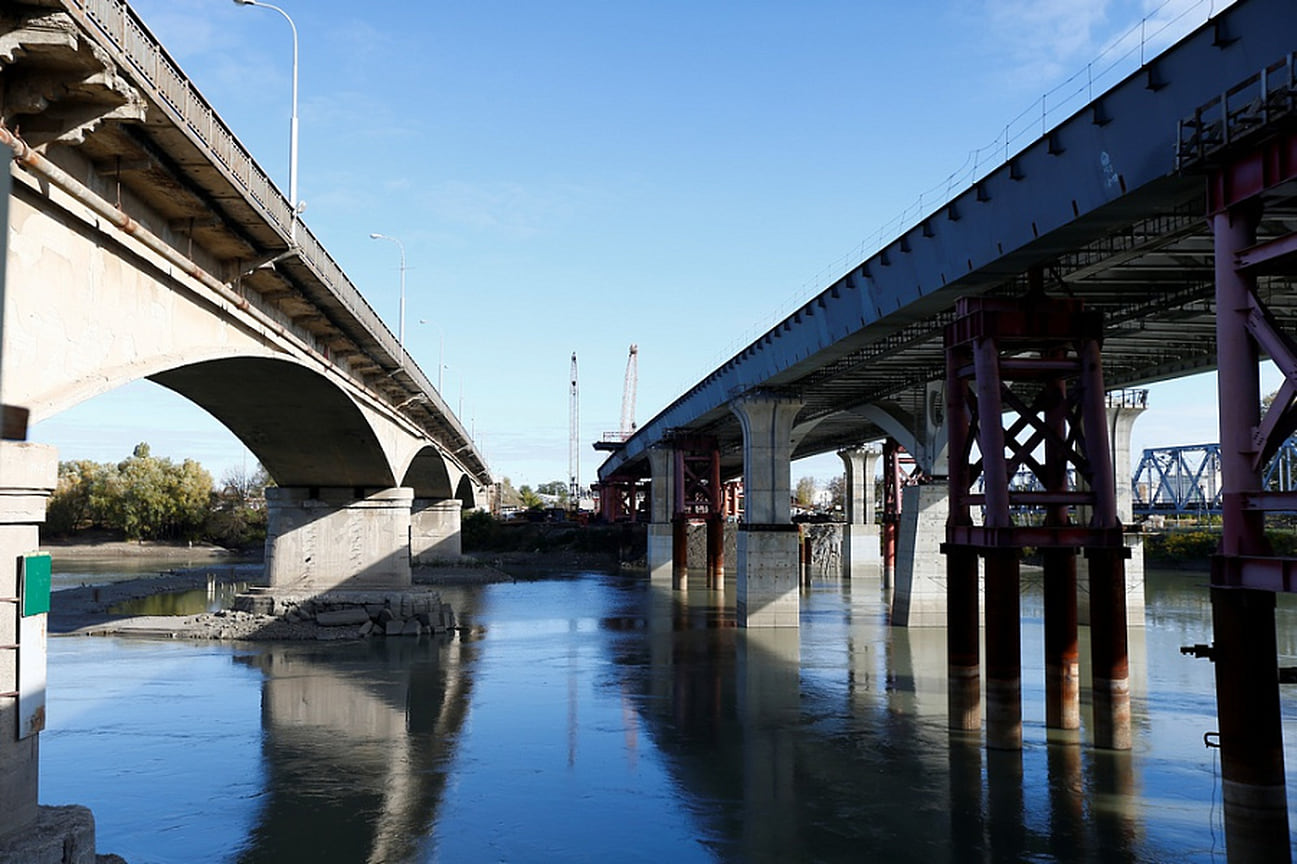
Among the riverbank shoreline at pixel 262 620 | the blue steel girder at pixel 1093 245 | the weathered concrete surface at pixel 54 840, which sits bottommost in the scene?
the riverbank shoreline at pixel 262 620

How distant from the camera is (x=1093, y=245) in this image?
22391 millimetres

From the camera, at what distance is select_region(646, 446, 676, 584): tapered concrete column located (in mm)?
79062

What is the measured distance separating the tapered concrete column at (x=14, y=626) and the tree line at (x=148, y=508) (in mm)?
110124

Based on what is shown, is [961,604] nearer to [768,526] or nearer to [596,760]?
[596,760]

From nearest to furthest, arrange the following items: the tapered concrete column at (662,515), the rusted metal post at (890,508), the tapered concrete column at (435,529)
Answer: the rusted metal post at (890,508)
the tapered concrete column at (662,515)
the tapered concrete column at (435,529)

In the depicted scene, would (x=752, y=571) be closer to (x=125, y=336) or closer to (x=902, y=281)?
(x=902, y=281)

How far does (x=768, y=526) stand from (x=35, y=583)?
35791 mm

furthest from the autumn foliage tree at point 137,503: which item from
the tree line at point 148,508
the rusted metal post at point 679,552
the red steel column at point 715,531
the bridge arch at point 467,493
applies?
the red steel column at point 715,531

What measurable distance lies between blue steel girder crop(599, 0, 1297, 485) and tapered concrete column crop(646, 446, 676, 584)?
3840 cm

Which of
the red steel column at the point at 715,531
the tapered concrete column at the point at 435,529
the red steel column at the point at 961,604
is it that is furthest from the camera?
the tapered concrete column at the point at 435,529

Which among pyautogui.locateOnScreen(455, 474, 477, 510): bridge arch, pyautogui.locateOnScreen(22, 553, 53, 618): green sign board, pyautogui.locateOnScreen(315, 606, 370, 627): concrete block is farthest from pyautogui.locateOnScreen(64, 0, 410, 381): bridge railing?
pyautogui.locateOnScreen(455, 474, 477, 510): bridge arch

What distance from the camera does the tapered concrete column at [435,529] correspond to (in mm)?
93312

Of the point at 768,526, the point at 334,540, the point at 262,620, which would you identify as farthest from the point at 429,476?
the point at 768,526

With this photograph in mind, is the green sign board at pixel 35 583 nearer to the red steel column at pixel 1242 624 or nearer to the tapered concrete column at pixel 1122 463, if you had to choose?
the red steel column at pixel 1242 624
